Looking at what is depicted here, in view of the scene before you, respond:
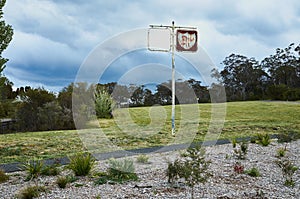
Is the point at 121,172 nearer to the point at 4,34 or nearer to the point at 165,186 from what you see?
the point at 165,186

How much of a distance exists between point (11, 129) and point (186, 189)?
1147 cm

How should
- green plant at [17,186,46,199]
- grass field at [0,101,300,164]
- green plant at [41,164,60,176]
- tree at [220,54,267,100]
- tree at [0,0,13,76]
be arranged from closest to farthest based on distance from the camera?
green plant at [17,186,46,199]
green plant at [41,164,60,176]
tree at [0,0,13,76]
grass field at [0,101,300,164]
tree at [220,54,267,100]

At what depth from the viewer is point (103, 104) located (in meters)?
15.2

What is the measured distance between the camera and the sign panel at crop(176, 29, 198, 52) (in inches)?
393

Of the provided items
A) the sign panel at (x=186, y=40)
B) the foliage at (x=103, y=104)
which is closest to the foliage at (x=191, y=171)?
the sign panel at (x=186, y=40)

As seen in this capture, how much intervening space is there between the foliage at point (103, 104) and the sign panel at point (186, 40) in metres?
6.28

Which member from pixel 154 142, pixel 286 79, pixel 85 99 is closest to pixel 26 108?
pixel 85 99

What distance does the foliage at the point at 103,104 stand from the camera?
49.7 feet

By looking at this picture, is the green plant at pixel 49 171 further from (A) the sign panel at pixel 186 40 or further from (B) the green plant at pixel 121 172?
(A) the sign panel at pixel 186 40

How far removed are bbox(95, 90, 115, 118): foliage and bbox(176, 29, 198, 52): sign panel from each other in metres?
6.28

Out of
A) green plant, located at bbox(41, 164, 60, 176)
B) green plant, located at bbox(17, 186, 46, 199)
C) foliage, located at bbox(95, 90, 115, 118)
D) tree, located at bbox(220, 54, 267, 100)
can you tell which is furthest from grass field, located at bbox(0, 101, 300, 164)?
tree, located at bbox(220, 54, 267, 100)

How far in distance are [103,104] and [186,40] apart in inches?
A: 264

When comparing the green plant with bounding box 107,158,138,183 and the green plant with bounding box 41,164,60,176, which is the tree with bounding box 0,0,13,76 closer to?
the green plant with bounding box 41,164,60,176

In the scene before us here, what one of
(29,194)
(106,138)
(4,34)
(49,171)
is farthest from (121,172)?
(106,138)
